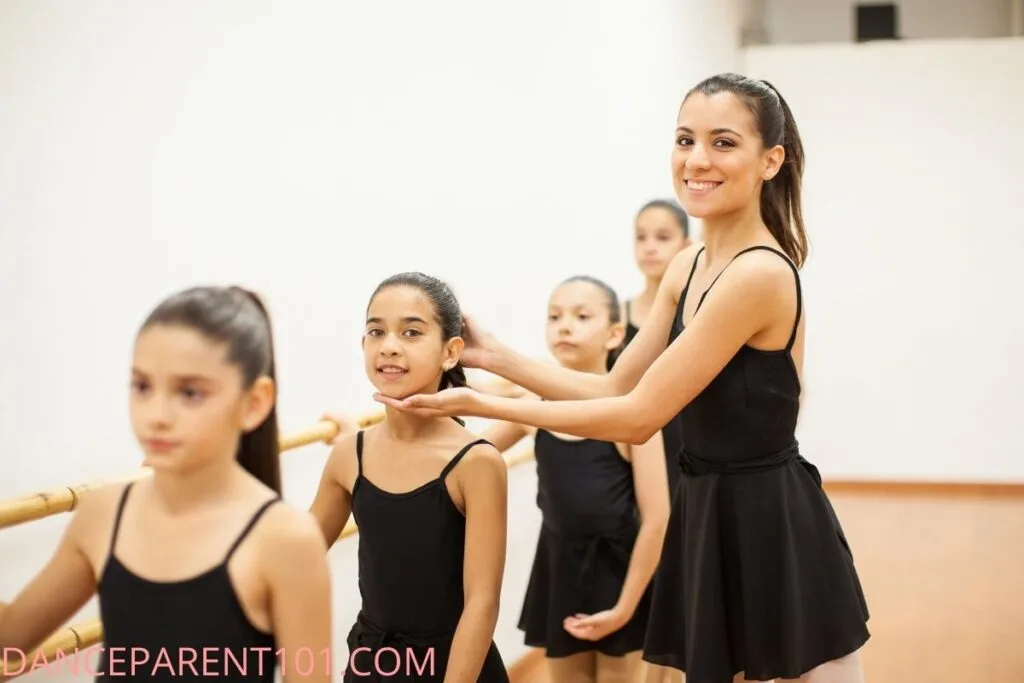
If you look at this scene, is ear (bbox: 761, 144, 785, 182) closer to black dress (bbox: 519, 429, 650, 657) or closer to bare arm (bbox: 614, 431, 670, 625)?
bare arm (bbox: 614, 431, 670, 625)

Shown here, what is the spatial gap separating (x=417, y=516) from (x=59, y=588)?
65cm

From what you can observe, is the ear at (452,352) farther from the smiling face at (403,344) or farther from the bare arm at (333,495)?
the bare arm at (333,495)

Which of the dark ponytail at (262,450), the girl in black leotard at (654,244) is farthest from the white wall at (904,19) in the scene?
the dark ponytail at (262,450)

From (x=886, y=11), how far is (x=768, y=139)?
7.21m

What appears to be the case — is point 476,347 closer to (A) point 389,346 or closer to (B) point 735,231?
(A) point 389,346

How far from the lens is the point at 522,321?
173 inches

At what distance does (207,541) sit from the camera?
1.48 meters

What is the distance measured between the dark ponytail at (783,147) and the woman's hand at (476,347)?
536 mm

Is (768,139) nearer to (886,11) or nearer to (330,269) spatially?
(330,269)

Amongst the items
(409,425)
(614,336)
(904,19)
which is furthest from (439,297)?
(904,19)

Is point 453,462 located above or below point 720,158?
below

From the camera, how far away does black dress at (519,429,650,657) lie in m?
3.08

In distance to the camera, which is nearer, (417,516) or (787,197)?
(417,516)

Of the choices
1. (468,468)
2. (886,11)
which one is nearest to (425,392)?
(468,468)
